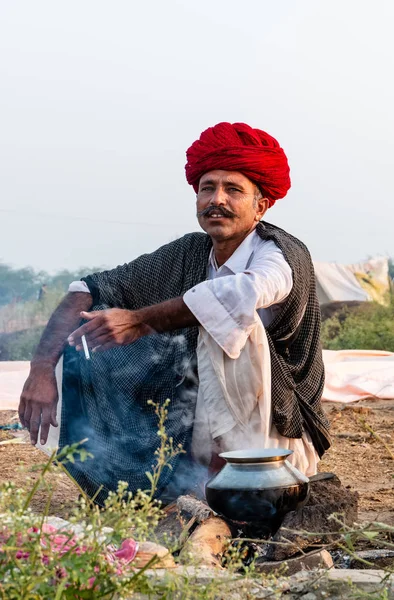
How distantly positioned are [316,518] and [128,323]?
1.08m

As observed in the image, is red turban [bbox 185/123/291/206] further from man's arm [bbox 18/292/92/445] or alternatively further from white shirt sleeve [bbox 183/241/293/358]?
man's arm [bbox 18/292/92/445]

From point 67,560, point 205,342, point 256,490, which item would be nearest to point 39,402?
point 205,342

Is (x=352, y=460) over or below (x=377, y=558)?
below

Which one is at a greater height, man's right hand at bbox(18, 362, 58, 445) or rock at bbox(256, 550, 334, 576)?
man's right hand at bbox(18, 362, 58, 445)

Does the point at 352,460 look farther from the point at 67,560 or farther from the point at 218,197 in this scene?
the point at 67,560

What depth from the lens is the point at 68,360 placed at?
4.18 m

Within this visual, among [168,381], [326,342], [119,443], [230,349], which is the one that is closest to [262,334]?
[230,349]

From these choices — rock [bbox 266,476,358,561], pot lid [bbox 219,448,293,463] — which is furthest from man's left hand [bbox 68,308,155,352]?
rock [bbox 266,476,358,561]

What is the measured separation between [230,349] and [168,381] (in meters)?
0.45

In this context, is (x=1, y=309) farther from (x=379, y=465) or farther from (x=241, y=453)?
(x=241, y=453)

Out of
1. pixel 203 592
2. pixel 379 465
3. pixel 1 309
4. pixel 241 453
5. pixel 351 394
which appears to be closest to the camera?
pixel 203 592

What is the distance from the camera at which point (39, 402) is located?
13.0 ft

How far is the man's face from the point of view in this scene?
420 centimetres

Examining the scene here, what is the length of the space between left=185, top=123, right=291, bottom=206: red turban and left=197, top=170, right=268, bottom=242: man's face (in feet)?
0.13
